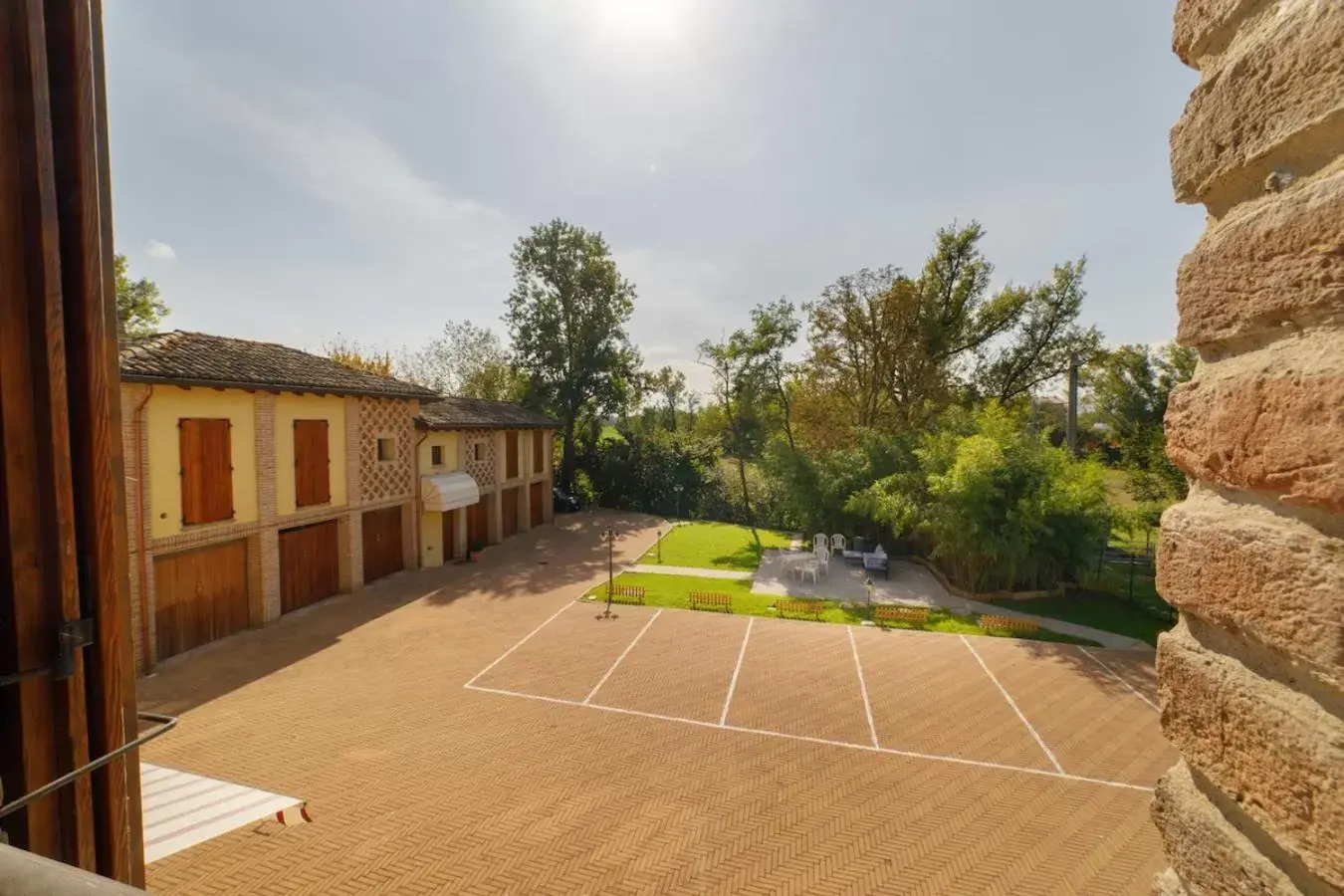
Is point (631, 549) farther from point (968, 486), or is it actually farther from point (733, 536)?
point (968, 486)

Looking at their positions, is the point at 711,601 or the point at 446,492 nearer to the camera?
the point at 711,601

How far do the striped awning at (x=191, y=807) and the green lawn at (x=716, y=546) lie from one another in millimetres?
16357

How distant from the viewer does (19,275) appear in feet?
7.14

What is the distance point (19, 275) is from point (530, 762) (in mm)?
9048

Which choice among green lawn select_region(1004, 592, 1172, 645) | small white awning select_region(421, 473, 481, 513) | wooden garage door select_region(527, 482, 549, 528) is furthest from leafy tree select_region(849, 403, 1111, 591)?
wooden garage door select_region(527, 482, 549, 528)

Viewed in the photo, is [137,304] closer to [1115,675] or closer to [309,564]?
[309,564]

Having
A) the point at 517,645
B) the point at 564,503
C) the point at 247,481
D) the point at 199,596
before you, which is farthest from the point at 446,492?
the point at 564,503

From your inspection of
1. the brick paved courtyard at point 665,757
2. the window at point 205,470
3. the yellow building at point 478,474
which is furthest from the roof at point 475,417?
the brick paved courtyard at point 665,757

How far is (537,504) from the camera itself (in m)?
31.2

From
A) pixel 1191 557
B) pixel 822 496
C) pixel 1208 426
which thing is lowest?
pixel 822 496

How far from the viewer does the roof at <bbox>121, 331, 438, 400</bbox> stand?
490 inches

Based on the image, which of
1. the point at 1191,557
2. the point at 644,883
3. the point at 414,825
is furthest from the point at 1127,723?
the point at 1191,557

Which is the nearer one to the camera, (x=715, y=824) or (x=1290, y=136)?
(x=1290, y=136)

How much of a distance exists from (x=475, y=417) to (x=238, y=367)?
10.1 m
